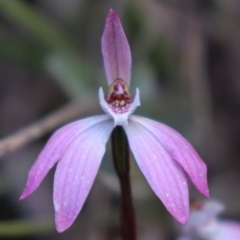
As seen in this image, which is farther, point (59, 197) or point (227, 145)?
point (227, 145)

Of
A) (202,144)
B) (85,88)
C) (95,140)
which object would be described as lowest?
(95,140)

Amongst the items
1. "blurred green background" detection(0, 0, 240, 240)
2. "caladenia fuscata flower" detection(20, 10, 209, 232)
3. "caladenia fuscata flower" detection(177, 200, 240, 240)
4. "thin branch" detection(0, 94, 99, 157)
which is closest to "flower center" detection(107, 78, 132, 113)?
"caladenia fuscata flower" detection(20, 10, 209, 232)

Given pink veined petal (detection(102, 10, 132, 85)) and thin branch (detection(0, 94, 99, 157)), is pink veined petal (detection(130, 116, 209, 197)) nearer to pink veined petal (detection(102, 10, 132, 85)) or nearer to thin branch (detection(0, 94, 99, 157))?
pink veined petal (detection(102, 10, 132, 85))

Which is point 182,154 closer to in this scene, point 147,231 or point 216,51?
point 147,231

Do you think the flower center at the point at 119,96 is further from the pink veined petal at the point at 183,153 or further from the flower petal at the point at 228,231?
the flower petal at the point at 228,231

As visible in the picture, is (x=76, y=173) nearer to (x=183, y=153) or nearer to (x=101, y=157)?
(x=101, y=157)

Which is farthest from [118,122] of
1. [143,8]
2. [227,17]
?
[227,17]
